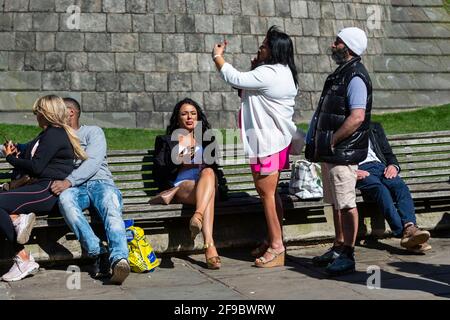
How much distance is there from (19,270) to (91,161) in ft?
3.24

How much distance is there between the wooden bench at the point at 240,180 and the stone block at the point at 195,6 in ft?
26.8

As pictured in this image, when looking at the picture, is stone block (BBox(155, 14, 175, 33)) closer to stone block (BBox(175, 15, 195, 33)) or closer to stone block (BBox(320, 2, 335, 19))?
stone block (BBox(175, 15, 195, 33))

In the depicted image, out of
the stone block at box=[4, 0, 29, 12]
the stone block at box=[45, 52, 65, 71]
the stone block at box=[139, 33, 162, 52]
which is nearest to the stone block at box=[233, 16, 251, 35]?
the stone block at box=[139, 33, 162, 52]

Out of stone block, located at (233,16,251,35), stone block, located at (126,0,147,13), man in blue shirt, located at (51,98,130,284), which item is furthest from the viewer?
stone block, located at (233,16,251,35)

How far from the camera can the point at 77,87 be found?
49.5 feet

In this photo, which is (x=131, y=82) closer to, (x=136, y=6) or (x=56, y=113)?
(x=136, y=6)

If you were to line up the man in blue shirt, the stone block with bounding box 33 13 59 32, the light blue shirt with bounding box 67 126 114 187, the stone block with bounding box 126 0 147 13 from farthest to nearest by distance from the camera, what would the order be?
the stone block with bounding box 126 0 147 13 → the stone block with bounding box 33 13 59 32 → the light blue shirt with bounding box 67 126 114 187 → the man in blue shirt

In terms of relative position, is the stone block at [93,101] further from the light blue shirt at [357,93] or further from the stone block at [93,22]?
the light blue shirt at [357,93]

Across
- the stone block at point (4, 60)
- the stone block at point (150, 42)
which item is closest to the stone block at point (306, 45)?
the stone block at point (150, 42)

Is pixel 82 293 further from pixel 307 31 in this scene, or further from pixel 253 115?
pixel 307 31

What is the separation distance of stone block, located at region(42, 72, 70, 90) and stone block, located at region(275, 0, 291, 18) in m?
4.10

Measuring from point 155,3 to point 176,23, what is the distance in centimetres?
51

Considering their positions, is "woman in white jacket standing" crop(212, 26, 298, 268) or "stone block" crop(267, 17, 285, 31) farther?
"stone block" crop(267, 17, 285, 31)

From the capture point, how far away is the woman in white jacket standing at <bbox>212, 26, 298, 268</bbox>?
21.6 ft
